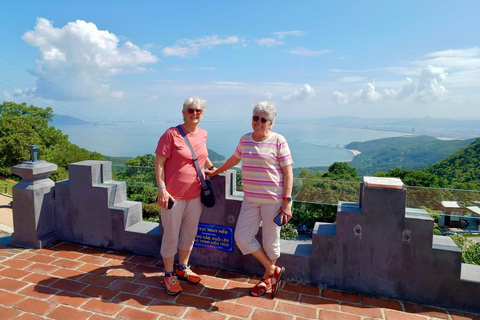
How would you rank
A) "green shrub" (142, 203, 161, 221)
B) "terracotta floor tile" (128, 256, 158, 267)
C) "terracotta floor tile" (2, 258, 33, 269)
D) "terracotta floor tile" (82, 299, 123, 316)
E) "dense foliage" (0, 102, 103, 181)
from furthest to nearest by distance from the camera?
"dense foliage" (0, 102, 103, 181), "green shrub" (142, 203, 161, 221), "terracotta floor tile" (128, 256, 158, 267), "terracotta floor tile" (2, 258, 33, 269), "terracotta floor tile" (82, 299, 123, 316)

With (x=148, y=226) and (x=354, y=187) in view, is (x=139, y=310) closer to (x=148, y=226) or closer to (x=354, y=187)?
(x=148, y=226)

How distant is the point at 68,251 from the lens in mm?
3912

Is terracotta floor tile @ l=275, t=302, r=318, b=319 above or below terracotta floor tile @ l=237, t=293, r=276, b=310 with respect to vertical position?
below

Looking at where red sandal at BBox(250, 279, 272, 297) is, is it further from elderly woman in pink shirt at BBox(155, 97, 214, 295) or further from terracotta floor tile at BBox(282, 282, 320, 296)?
elderly woman in pink shirt at BBox(155, 97, 214, 295)

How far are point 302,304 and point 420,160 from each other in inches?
4407

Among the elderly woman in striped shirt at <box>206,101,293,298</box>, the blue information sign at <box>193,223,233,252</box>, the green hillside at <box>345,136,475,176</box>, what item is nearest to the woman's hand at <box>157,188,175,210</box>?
the elderly woman in striped shirt at <box>206,101,293,298</box>

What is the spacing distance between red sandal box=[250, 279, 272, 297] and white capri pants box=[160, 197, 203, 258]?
2.33 feet

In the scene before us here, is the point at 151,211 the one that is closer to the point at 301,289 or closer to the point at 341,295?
the point at 301,289

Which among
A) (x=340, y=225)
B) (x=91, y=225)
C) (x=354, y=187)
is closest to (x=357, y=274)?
(x=340, y=225)

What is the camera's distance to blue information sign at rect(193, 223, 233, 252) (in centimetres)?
345

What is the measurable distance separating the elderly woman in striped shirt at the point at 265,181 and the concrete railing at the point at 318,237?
480 mm

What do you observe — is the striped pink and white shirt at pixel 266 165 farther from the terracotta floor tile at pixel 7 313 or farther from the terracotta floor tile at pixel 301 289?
the terracotta floor tile at pixel 7 313

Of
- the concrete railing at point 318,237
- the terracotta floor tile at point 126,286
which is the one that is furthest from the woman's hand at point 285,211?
the terracotta floor tile at point 126,286

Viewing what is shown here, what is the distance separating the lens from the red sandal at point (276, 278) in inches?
116
